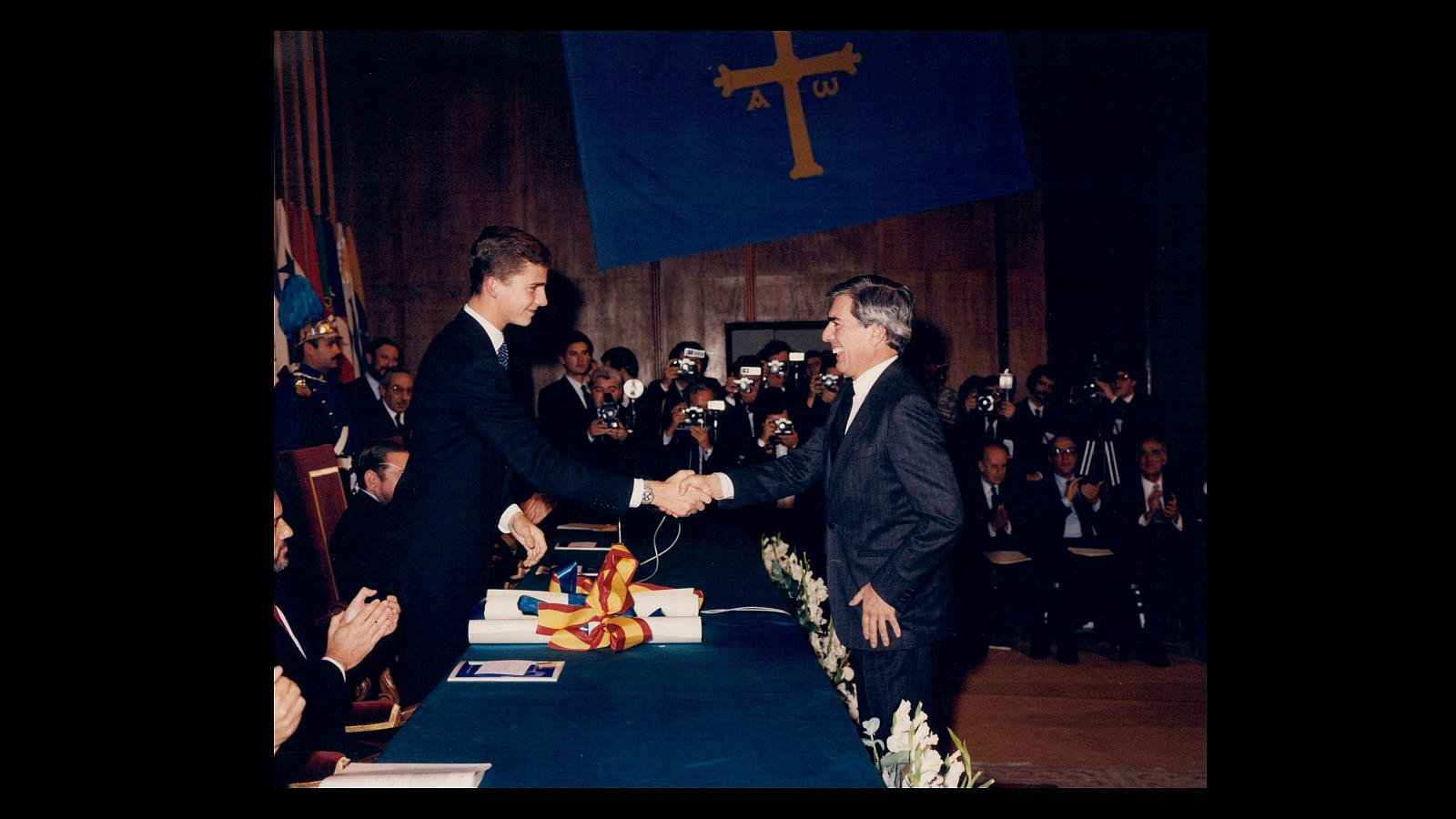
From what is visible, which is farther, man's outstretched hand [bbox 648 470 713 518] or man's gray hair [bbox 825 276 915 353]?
man's outstretched hand [bbox 648 470 713 518]

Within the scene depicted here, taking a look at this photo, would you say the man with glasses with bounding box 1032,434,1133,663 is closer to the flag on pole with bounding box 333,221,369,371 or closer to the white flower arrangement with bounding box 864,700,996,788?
the white flower arrangement with bounding box 864,700,996,788

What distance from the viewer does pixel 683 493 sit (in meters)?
2.87

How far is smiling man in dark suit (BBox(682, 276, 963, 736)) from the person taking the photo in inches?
89.5

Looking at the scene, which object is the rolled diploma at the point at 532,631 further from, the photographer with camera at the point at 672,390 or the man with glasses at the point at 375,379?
the man with glasses at the point at 375,379

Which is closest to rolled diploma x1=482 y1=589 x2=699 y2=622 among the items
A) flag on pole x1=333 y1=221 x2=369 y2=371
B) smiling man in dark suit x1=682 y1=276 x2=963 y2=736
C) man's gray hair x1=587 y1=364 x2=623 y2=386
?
smiling man in dark suit x1=682 y1=276 x2=963 y2=736

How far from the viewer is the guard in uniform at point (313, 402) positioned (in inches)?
181

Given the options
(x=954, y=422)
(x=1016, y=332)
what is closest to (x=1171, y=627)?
(x=954, y=422)

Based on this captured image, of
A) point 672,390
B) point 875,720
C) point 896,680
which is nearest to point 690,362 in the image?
point 672,390

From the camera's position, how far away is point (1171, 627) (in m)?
5.42

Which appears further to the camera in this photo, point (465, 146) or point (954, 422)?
point (465, 146)

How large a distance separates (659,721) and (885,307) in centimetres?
132

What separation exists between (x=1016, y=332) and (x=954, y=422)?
2.00 metres

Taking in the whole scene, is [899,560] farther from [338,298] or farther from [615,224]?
[338,298]

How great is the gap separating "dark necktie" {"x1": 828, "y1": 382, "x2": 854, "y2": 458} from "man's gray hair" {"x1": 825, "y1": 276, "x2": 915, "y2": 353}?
20cm
